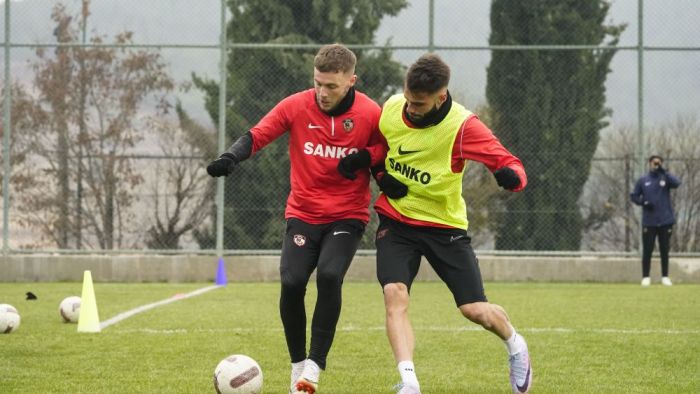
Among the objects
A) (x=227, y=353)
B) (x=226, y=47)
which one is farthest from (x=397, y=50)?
(x=227, y=353)

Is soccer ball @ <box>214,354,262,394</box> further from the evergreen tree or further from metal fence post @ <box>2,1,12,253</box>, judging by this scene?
metal fence post @ <box>2,1,12,253</box>

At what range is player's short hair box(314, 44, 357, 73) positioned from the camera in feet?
19.1

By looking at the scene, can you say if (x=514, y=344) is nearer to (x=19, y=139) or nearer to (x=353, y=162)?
(x=353, y=162)

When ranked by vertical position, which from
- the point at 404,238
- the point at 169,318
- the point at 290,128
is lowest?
the point at 169,318

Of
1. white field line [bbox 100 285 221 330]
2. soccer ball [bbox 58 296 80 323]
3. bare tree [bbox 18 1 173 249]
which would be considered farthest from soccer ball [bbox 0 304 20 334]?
bare tree [bbox 18 1 173 249]

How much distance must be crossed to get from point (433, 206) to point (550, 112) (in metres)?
10.6

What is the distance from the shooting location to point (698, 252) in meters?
16.1

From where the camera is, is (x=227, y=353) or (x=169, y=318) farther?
(x=169, y=318)

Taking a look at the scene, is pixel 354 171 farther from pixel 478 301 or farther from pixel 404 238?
pixel 478 301

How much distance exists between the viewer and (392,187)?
584 centimetres

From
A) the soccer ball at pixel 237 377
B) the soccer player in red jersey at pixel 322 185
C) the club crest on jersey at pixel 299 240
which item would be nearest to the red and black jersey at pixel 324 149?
the soccer player in red jersey at pixel 322 185

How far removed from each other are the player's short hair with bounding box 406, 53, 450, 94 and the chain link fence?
33.6 ft

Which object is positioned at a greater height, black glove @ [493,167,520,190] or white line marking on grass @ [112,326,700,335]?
black glove @ [493,167,520,190]

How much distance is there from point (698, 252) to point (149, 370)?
444 inches
